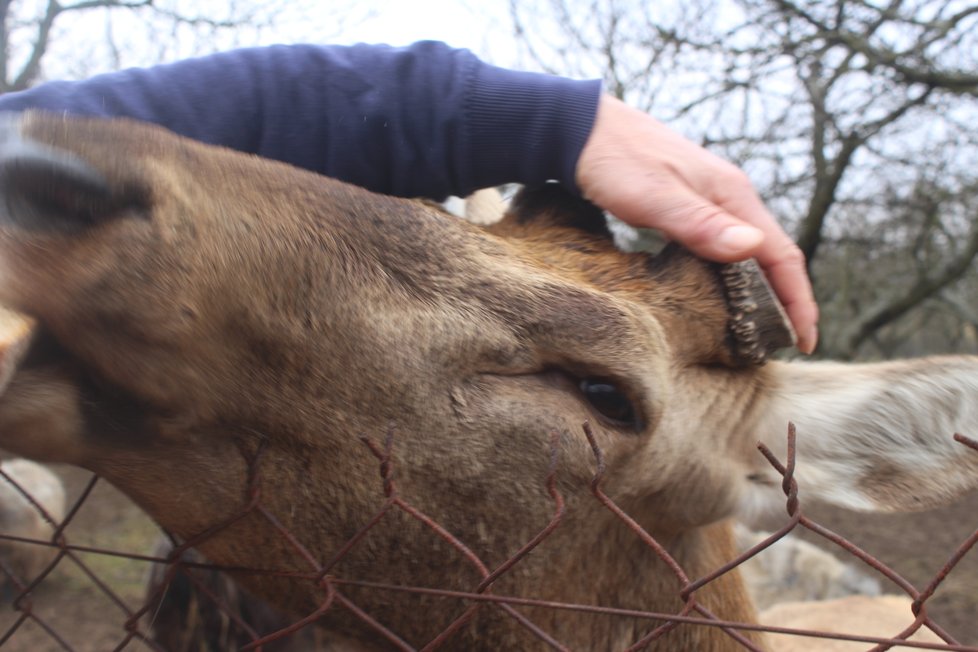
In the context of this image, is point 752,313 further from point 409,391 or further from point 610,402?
point 409,391

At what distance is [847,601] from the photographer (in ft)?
15.0

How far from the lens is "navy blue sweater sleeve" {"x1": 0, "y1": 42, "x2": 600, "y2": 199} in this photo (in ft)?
7.64

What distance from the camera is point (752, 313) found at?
2.21 m

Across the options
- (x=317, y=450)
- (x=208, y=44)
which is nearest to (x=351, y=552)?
(x=317, y=450)

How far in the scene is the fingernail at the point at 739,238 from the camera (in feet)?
6.75

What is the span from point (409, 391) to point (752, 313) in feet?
3.35

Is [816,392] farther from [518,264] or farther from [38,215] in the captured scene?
[38,215]

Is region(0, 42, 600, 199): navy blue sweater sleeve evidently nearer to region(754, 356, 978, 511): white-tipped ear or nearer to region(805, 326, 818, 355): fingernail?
region(805, 326, 818, 355): fingernail

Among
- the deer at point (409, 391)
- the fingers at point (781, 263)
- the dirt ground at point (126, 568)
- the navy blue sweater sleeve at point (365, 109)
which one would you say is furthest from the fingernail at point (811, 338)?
the dirt ground at point (126, 568)

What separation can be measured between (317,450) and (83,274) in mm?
591

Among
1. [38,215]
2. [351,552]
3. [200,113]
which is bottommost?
[351,552]

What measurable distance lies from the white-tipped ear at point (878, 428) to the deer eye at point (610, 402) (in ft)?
1.99

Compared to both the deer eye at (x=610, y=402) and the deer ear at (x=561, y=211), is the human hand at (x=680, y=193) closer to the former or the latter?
the deer ear at (x=561, y=211)

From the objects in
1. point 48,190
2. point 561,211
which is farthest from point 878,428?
point 48,190
